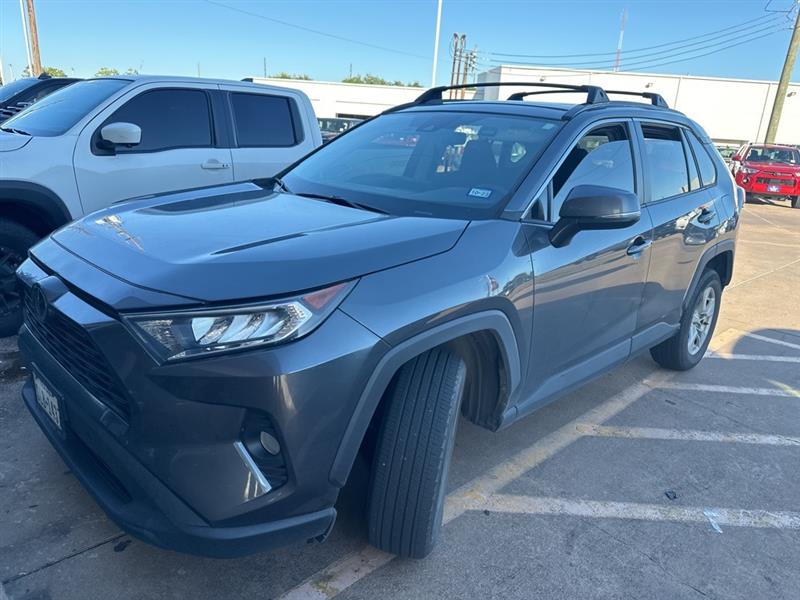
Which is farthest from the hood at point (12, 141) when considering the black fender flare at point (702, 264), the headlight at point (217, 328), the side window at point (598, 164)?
the black fender flare at point (702, 264)

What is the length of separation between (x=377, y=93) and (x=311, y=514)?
43425 millimetres

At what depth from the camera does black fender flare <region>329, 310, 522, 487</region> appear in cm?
193

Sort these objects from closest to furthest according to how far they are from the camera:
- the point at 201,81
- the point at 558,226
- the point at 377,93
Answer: the point at 558,226 < the point at 201,81 < the point at 377,93

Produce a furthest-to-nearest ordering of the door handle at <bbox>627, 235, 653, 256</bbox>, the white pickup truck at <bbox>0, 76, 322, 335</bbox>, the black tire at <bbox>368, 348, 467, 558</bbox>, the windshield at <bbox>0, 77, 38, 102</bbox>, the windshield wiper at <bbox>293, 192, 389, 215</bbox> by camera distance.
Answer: the windshield at <bbox>0, 77, 38, 102</bbox> < the white pickup truck at <bbox>0, 76, 322, 335</bbox> < the door handle at <bbox>627, 235, 653, 256</bbox> < the windshield wiper at <bbox>293, 192, 389, 215</bbox> < the black tire at <bbox>368, 348, 467, 558</bbox>

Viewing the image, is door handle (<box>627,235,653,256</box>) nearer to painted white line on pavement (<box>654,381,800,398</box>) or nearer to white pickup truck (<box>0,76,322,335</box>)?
painted white line on pavement (<box>654,381,800,398</box>)

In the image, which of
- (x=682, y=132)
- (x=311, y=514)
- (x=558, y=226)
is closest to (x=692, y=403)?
(x=682, y=132)

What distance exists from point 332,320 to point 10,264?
3.54 metres

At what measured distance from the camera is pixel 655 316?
375 cm

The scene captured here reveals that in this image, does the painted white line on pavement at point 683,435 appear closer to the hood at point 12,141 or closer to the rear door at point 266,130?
the rear door at point 266,130

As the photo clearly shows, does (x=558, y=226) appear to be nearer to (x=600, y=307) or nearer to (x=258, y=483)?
(x=600, y=307)

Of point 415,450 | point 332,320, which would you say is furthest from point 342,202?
point 415,450

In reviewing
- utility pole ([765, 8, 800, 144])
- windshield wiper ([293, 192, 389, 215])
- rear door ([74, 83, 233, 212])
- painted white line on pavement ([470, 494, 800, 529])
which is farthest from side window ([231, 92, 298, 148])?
utility pole ([765, 8, 800, 144])

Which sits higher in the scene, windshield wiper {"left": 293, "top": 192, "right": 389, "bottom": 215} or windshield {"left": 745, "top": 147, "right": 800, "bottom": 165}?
windshield wiper {"left": 293, "top": 192, "right": 389, "bottom": 215}

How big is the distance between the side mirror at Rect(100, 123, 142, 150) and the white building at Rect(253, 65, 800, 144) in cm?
3940
